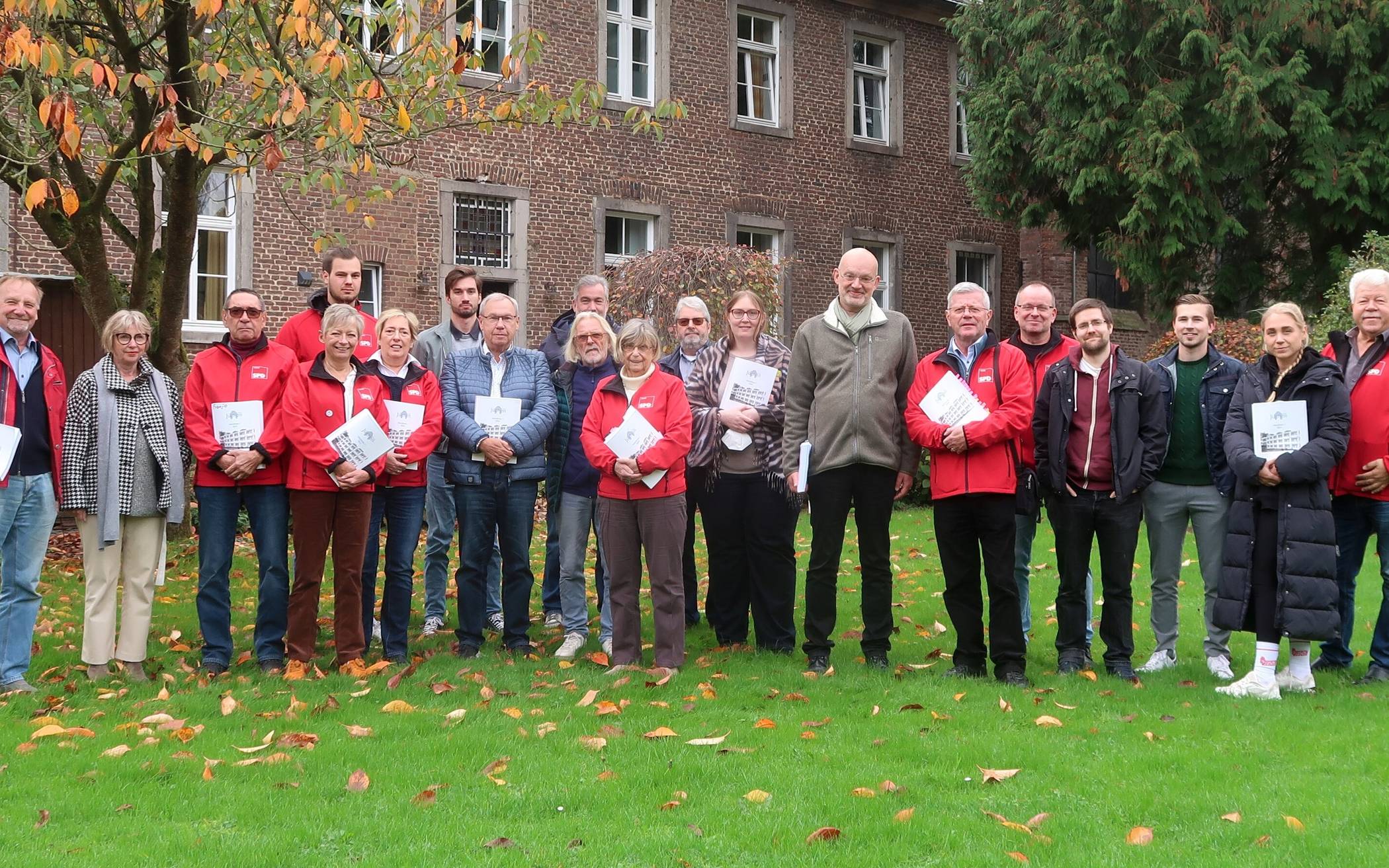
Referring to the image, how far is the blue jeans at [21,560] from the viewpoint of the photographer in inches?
274

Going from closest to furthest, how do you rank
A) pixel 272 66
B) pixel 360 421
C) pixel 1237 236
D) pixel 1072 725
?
pixel 1072 725 < pixel 360 421 < pixel 272 66 < pixel 1237 236

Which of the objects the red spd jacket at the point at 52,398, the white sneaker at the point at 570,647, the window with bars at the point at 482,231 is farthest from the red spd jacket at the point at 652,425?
the window with bars at the point at 482,231

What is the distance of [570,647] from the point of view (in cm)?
805

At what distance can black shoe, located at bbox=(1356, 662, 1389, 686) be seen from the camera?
725 centimetres

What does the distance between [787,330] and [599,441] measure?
1527cm

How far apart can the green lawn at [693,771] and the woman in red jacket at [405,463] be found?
17.3 inches

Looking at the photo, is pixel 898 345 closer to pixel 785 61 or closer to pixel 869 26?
pixel 785 61

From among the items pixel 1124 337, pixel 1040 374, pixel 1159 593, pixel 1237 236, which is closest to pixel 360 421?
pixel 1040 374

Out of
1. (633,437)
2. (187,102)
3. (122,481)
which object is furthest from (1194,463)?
(187,102)

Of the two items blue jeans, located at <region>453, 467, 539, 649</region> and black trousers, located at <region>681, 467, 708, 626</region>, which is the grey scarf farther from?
Result: black trousers, located at <region>681, 467, 708, 626</region>

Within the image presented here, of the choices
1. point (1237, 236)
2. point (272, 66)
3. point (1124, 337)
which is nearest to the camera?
point (272, 66)

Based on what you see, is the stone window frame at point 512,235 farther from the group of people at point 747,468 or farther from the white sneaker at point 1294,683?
the white sneaker at point 1294,683

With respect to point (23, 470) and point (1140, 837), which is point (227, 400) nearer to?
point (23, 470)

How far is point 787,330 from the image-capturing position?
22.5m
